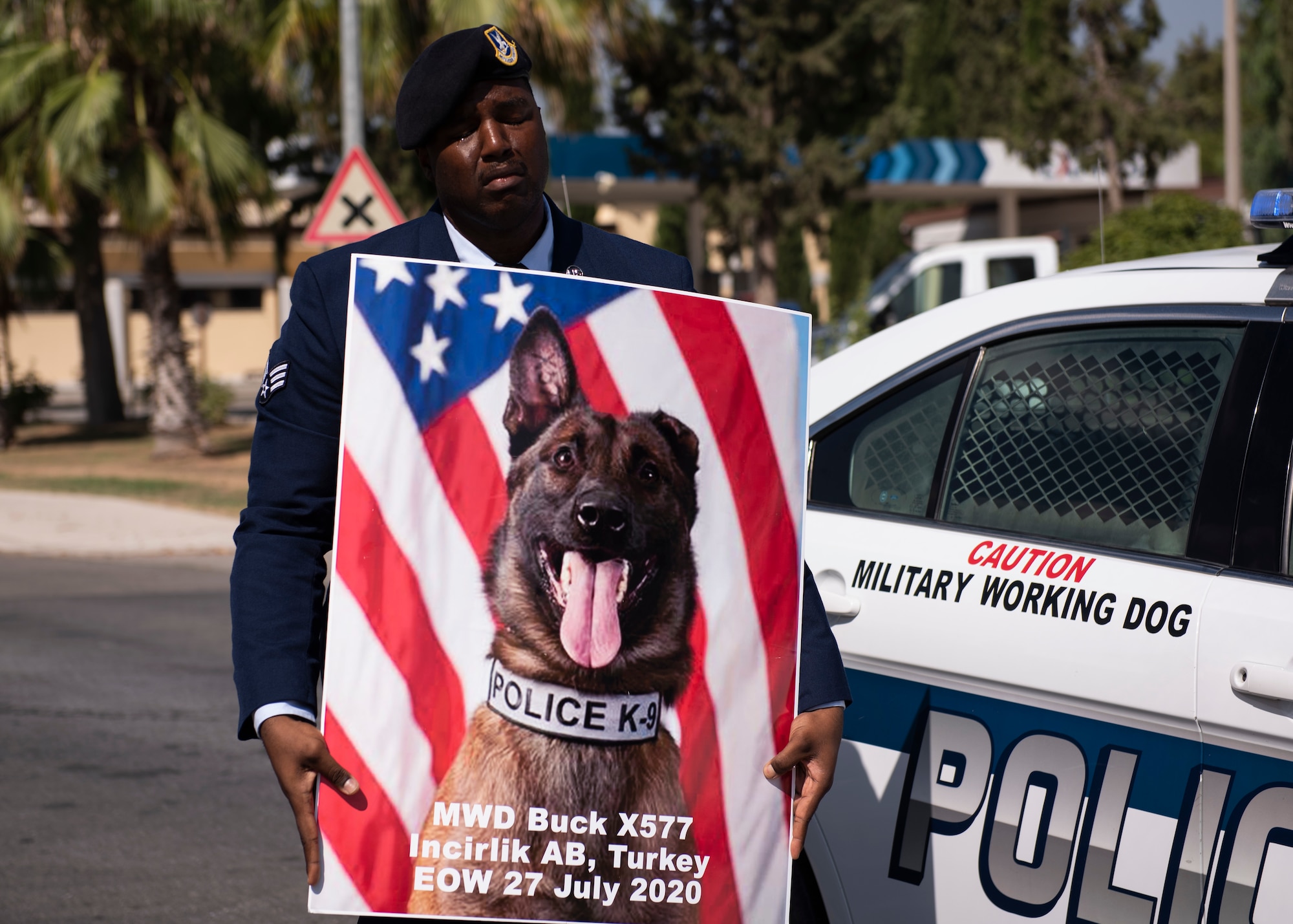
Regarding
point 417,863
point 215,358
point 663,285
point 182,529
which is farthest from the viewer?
point 215,358

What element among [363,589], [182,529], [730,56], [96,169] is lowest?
[182,529]

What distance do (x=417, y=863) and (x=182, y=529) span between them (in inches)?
483

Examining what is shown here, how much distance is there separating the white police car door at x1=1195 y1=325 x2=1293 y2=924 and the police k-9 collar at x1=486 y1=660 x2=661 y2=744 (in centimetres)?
96

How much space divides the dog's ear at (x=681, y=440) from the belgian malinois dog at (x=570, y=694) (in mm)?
38

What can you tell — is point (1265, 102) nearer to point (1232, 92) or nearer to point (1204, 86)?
point (1204, 86)

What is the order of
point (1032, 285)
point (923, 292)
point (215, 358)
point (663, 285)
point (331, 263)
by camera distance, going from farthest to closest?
point (215, 358)
point (923, 292)
point (1032, 285)
point (663, 285)
point (331, 263)

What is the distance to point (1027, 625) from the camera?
8.52 feet

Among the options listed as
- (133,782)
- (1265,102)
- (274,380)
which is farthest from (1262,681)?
(1265,102)

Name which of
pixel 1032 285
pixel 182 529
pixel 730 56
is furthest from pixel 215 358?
pixel 1032 285

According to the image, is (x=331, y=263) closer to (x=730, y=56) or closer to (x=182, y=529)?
(x=182, y=529)

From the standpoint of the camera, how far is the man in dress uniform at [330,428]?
2.01m

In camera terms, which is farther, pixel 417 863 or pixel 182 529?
pixel 182 529

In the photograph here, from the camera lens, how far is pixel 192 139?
17.6m

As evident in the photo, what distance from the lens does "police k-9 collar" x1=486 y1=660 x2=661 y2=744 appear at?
6.43 feet
